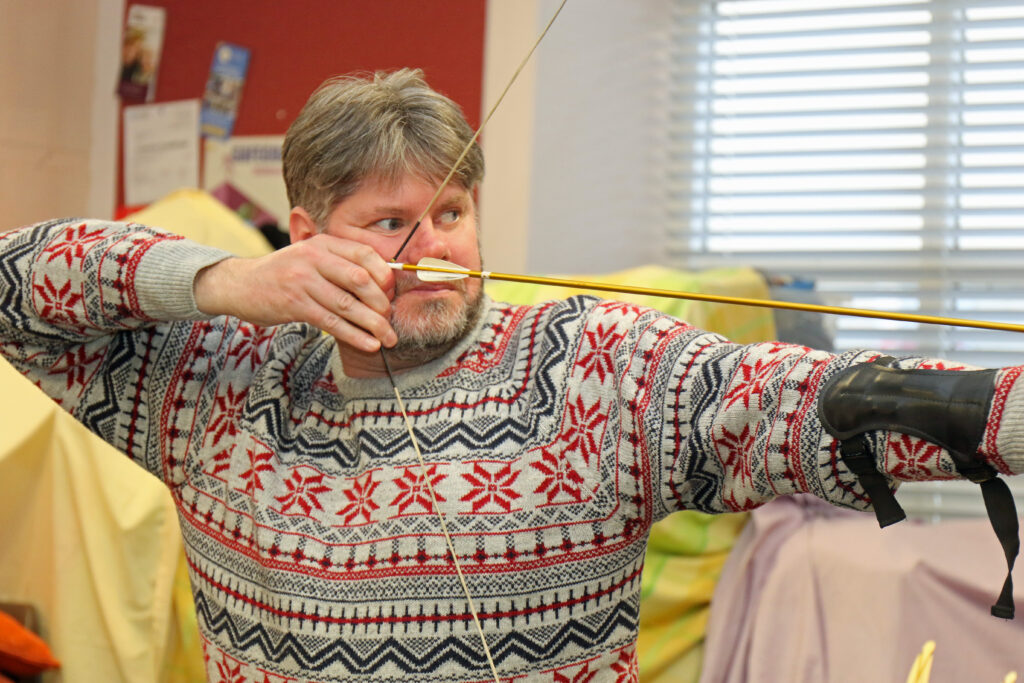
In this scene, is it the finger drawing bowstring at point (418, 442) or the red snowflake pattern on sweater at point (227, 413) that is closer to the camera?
the finger drawing bowstring at point (418, 442)

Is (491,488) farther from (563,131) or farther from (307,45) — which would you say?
(307,45)

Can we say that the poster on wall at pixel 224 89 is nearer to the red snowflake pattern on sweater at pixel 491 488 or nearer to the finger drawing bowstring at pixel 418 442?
the finger drawing bowstring at pixel 418 442

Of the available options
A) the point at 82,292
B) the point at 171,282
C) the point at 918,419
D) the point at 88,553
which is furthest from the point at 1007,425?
the point at 88,553

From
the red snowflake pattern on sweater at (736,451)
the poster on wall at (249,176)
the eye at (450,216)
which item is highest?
the poster on wall at (249,176)

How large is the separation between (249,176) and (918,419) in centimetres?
190

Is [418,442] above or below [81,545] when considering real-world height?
above

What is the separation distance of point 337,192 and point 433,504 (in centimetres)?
32

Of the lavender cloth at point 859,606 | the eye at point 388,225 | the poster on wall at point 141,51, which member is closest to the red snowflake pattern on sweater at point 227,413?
the eye at point 388,225

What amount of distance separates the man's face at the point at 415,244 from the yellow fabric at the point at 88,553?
72cm

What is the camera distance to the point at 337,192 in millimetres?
1030

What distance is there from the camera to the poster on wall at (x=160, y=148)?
239 cm

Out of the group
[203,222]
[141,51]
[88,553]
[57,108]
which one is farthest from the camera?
Result: [141,51]

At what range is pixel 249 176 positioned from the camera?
2338 mm

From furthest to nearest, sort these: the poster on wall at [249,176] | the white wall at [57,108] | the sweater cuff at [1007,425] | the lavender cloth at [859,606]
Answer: the poster on wall at [249,176]
the white wall at [57,108]
the lavender cloth at [859,606]
the sweater cuff at [1007,425]
